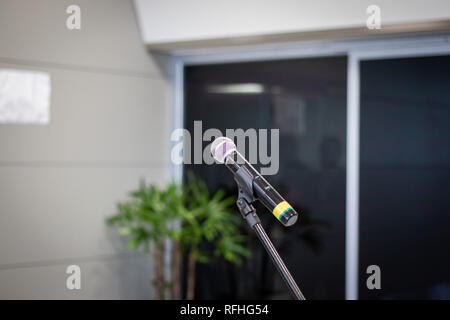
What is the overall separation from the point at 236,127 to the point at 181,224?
0.83 m

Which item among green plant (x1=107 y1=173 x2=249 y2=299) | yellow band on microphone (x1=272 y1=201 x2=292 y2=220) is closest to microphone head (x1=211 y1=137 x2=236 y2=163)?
yellow band on microphone (x1=272 y1=201 x2=292 y2=220)

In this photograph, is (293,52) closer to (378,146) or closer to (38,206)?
(378,146)

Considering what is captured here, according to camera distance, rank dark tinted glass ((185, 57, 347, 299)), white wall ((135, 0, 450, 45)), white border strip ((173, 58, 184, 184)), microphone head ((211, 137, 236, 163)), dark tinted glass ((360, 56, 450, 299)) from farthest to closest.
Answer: white border strip ((173, 58, 184, 184))
dark tinted glass ((185, 57, 347, 299))
dark tinted glass ((360, 56, 450, 299))
white wall ((135, 0, 450, 45))
microphone head ((211, 137, 236, 163))

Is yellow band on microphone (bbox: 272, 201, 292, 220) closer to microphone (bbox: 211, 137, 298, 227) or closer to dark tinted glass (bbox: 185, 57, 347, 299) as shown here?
microphone (bbox: 211, 137, 298, 227)

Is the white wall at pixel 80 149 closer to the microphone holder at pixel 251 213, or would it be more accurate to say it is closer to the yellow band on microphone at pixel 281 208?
the microphone holder at pixel 251 213

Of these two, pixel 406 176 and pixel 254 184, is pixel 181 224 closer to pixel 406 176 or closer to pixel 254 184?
pixel 406 176

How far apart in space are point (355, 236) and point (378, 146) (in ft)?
1.89

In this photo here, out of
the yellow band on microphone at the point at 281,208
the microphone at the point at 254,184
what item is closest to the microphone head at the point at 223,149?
the microphone at the point at 254,184

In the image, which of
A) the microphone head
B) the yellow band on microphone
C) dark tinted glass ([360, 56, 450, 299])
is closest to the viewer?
the yellow band on microphone

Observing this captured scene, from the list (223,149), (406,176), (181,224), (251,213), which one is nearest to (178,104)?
(181,224)

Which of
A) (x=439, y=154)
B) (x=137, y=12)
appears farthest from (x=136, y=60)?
(x=439, y=154)

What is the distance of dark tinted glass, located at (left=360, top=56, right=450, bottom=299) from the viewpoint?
3242 mm

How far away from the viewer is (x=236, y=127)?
13.0 ft

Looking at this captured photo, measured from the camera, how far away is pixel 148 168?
159 inches
